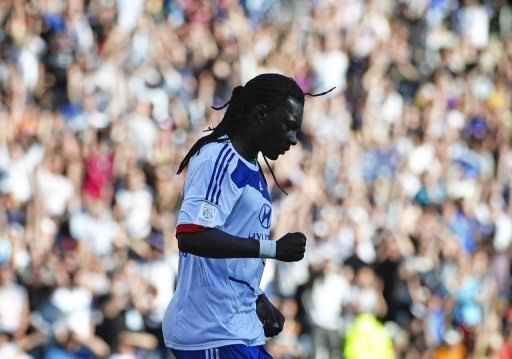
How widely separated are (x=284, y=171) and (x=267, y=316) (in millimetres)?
10566

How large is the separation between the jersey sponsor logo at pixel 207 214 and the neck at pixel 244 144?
0.36 metres

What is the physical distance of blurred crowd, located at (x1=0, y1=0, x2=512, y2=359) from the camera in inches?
575

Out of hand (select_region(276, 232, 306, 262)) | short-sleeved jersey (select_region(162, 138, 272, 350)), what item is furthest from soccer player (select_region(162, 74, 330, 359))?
hand (select_region(276, 232, 306, 262))

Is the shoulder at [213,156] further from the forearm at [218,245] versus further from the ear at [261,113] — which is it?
the forearm at [218,245]

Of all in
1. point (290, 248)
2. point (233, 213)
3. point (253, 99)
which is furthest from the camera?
point (253, 99)

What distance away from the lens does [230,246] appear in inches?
225

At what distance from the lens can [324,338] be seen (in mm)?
15977

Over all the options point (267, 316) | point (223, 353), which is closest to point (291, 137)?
point (267, 316)

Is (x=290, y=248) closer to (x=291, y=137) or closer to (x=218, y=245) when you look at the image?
(x=218, y=245)

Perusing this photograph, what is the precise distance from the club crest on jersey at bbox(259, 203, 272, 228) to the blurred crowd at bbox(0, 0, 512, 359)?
8052mm

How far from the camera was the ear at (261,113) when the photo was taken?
19.9 feet

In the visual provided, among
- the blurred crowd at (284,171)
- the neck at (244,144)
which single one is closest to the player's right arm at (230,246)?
the neck at (244,144)

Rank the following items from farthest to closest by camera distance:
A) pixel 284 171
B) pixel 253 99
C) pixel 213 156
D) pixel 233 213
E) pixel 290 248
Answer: pixel 284 171, pixel 253 99, pixel 233 213, pixel 213 156, pixel 290 248

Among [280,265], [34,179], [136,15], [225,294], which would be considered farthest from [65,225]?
[225,294]
